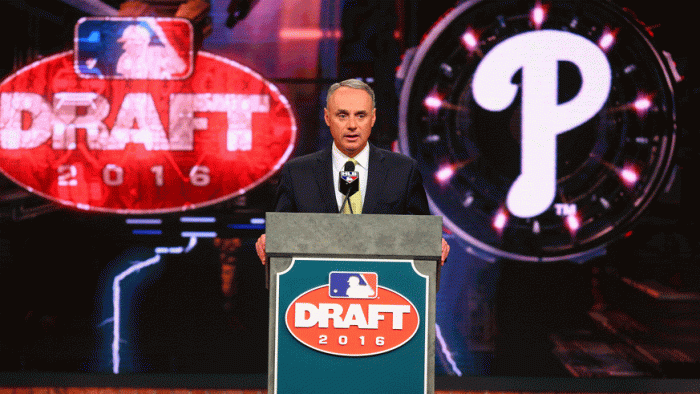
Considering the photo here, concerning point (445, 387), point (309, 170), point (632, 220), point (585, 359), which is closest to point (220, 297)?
point (445, 387)

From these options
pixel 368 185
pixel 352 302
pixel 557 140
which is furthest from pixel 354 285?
pixel 557 140

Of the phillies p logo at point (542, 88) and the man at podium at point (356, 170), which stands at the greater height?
the phillies p logo at point (542, 88)

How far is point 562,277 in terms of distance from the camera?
3.67 metres

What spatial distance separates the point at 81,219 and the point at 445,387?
97.3 inches

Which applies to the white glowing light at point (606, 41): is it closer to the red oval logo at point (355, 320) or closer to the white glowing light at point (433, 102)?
the white glowing light at point (433, 102)

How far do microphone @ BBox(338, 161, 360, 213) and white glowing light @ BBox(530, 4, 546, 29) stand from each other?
7.88 feet

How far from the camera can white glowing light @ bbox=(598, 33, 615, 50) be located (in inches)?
143

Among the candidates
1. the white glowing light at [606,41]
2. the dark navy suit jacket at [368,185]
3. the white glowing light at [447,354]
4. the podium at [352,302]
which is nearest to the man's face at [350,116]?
the dark navy suit jacket at [368,185]

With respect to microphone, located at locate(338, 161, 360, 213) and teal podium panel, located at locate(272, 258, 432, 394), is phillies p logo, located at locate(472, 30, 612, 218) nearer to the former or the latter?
microphone, located at locate(338, 161, 360, 213)

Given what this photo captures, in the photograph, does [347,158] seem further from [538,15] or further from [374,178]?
[538,15]

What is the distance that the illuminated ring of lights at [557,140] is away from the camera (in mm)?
3613

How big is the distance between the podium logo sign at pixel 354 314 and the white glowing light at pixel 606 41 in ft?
8.96

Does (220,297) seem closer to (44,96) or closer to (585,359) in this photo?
(44,96)

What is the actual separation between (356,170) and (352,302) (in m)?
0.45
